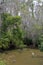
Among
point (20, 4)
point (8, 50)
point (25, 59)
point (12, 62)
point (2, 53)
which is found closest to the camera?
point (12, 62)

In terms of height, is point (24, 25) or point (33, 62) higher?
point (24, 25)

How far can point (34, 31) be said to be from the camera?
68.1 feet

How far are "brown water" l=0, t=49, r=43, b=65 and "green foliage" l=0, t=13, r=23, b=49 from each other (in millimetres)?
833

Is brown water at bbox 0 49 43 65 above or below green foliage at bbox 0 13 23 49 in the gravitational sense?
below

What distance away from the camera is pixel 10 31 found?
18531mm

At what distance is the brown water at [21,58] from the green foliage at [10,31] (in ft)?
2.73

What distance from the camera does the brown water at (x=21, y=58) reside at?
1466 centimetres

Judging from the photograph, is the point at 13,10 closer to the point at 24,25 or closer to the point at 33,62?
the point at 24,25

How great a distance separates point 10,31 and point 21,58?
339cm

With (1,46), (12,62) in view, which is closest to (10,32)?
(1,46)

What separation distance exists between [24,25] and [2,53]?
15.4 feet

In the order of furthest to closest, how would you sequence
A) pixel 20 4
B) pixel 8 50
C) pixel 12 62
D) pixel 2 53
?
pixel 20 4, pixel 8 50, pixel 2 53, pixel 12 62

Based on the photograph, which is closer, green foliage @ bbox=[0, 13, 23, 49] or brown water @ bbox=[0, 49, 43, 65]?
brown water @ bbox=[0, 49, 43, 65]

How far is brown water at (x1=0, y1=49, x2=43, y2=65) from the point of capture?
48.1ft
